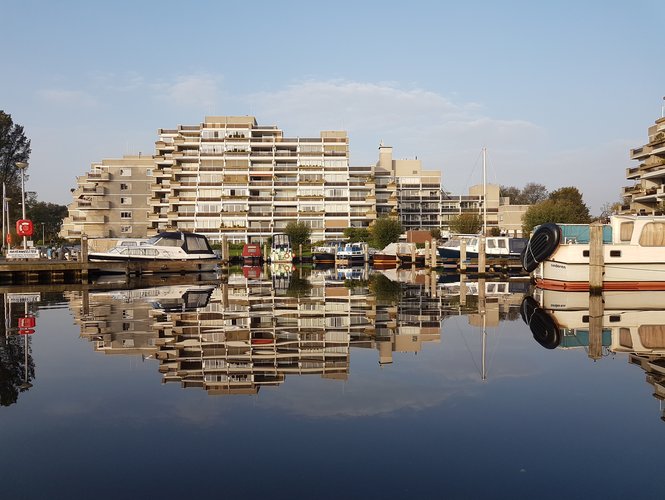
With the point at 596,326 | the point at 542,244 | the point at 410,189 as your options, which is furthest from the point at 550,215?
the point at 596,326

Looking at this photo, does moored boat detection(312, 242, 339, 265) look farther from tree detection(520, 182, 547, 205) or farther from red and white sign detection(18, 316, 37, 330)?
tree detection(520, 182, 547, 205)

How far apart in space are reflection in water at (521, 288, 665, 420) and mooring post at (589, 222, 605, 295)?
146cm

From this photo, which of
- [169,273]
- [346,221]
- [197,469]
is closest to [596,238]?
[197,469]

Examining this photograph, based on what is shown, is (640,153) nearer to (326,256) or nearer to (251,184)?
(326,256)

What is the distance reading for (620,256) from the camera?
28328mm

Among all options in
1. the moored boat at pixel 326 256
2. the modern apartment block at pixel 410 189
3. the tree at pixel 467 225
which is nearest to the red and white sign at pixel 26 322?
the moored boat at pixel 326 256

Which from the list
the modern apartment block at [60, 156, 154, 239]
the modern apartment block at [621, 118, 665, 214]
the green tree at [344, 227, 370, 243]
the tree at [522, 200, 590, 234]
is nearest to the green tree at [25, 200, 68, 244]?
the modern apartment block at [60, 156, 154, 239]

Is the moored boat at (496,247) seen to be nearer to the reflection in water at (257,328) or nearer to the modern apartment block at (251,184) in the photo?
the reflection in water at (257,328)

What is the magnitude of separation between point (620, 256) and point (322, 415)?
24220 mm

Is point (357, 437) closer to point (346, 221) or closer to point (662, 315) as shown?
point (662, 315)

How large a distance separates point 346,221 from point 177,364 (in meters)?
98.9

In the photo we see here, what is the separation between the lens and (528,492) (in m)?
5.97

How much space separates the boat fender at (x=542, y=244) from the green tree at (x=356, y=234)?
2562 inches

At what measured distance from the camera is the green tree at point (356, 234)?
98500 mm
